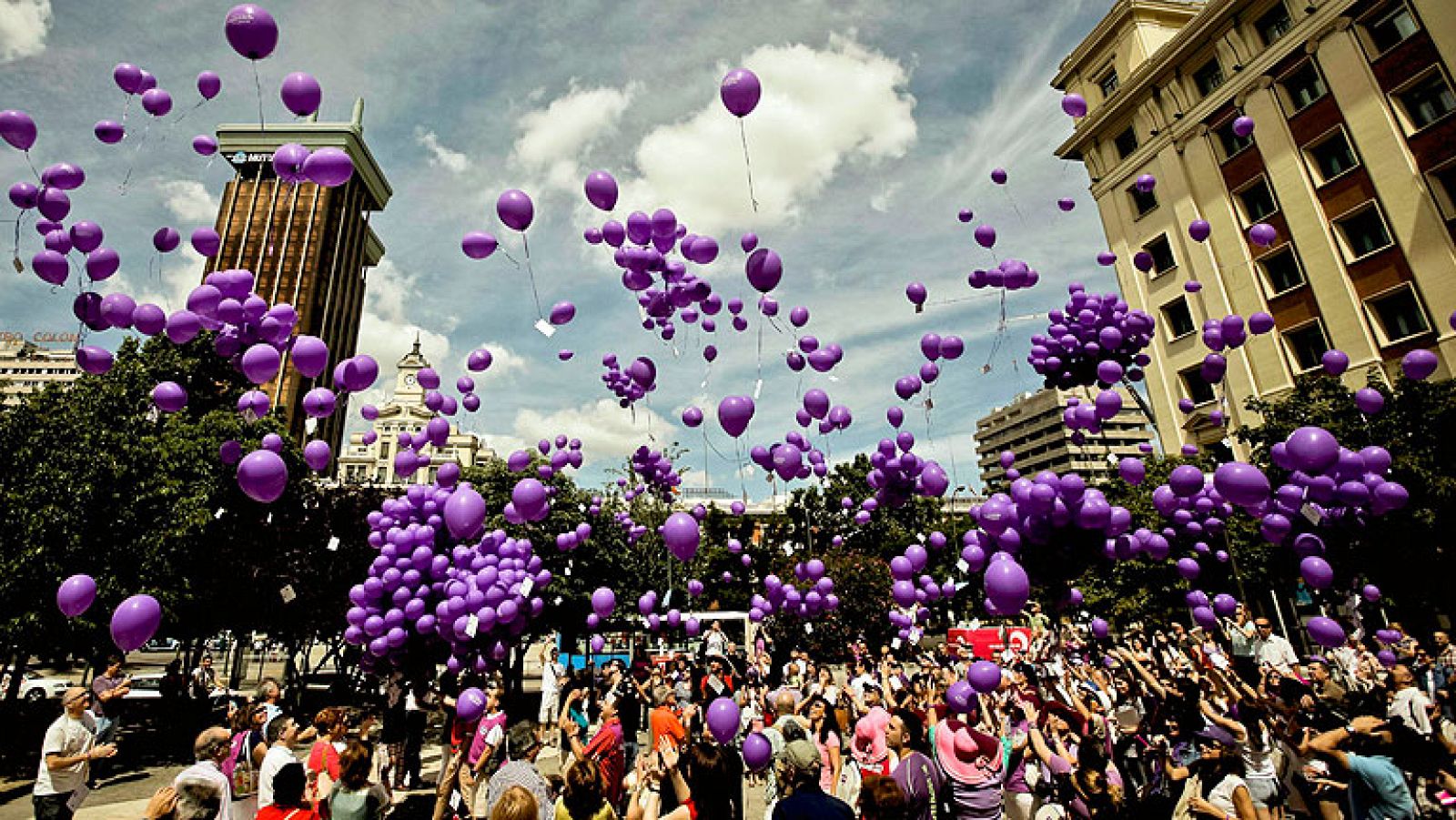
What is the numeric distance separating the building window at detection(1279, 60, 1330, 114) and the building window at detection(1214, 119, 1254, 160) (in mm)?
1323

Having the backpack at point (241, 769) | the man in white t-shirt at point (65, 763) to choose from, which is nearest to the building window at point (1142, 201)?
the backpack at point (241, 769)

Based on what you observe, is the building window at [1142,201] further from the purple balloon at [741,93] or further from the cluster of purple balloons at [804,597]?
the purple balloon at [741,93]

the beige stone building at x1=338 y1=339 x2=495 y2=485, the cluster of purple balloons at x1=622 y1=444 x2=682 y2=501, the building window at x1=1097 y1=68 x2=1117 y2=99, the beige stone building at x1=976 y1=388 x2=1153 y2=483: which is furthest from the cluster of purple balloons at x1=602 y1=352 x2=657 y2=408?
the beige stone building at x1=976 y1=388 x2=1153 y2=483

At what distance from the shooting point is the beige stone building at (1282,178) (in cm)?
1739

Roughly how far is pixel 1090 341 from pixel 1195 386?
1529 centimetres

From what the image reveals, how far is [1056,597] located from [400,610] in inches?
372

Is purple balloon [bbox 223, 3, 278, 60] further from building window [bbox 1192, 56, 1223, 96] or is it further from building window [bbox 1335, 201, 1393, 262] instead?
building window [bbox 1192, 56, 1223, 96]

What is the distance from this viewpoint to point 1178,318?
23.4 metres

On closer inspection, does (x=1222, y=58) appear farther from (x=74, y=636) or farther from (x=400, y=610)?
(x=74, y=636)

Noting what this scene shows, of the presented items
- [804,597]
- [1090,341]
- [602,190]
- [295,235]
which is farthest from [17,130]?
[295,235]

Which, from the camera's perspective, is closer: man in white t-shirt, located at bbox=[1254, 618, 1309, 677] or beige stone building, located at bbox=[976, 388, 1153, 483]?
man in white t-shirt, located at bbox=[1254, 618, 1309, 677]

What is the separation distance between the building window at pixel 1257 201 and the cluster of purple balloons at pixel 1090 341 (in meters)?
14.9

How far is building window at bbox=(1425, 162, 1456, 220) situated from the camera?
16875mm

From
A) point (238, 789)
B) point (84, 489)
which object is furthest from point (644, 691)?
point (84, 489)
